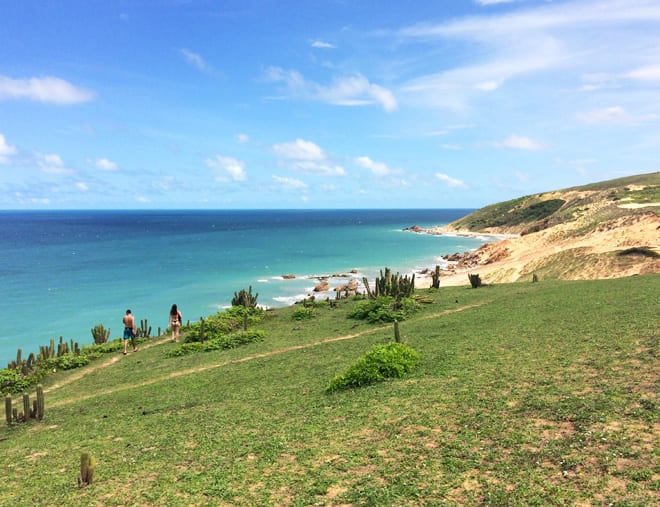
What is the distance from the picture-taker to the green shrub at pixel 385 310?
27141 millimetres

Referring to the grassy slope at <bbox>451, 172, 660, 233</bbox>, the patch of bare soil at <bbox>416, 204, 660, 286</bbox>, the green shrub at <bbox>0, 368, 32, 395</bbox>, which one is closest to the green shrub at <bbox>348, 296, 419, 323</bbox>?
the green shrub at <bbox>0, 368, 32, 395</bbox>

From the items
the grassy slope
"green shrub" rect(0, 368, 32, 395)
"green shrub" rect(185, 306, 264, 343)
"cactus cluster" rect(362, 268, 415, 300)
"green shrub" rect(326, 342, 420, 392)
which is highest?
the grassy slope

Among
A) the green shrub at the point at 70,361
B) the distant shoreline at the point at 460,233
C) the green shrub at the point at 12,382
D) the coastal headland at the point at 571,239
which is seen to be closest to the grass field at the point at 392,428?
the green shrub at the point at 12,382

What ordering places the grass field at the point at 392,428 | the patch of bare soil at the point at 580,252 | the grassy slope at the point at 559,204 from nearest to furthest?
1. the grass field at the point at 392,428
2. the patch of bare soil at the point at 580,252
3. the grassy slope at the point at 559,204

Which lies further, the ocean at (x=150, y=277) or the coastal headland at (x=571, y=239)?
the ocean at (x=150, y=277)

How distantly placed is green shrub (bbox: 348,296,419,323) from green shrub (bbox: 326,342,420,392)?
35.7ft

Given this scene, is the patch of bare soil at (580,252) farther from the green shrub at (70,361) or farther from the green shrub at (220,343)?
the green shrub at (70,361)

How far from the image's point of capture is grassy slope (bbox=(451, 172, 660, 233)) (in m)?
104

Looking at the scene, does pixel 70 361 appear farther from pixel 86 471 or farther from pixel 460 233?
pixel 460 233

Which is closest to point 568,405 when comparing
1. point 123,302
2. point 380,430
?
point 380,430

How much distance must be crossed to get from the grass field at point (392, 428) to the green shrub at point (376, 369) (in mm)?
470

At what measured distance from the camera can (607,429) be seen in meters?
9.23

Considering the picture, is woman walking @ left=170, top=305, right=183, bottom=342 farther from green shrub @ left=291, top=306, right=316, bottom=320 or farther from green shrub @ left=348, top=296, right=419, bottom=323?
green shrub @ left=348, top=296, right=419, bottom=323

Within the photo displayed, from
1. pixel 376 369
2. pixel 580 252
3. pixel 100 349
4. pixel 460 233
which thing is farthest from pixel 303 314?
pixel 460 233
